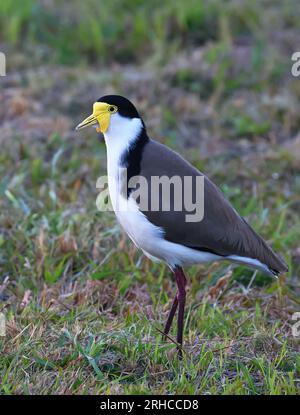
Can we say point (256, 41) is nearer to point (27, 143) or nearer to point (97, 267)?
point (27, 143)

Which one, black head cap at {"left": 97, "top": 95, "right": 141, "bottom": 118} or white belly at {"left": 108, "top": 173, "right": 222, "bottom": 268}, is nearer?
white belly at {"left": 108, "top": 173, "right": 222, "bottom": 268}

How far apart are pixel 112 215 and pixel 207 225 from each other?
1447mm

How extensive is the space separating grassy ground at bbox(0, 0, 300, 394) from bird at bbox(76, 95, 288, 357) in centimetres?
34

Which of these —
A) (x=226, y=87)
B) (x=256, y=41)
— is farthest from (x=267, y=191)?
(x=256, y=41)

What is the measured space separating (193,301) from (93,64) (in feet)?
13.2

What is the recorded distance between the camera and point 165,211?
451cm

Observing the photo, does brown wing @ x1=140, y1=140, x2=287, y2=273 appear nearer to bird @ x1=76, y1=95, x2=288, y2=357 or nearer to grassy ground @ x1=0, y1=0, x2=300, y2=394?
bird @ x1=76, y1=95, x2=288, y2=357

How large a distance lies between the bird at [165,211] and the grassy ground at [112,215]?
341 millimetres

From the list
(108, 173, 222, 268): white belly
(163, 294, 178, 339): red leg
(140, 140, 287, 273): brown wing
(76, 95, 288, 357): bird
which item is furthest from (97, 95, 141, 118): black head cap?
(163, 294, 178, 339): red leg

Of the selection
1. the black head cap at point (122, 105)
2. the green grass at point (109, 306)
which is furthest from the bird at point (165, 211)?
the green grass at point (109, 306)

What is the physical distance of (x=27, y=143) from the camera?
706 centimetres

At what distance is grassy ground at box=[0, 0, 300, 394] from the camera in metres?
4.28

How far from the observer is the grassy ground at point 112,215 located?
4.28 meters

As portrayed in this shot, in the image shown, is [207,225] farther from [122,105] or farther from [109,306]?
[109,306]
